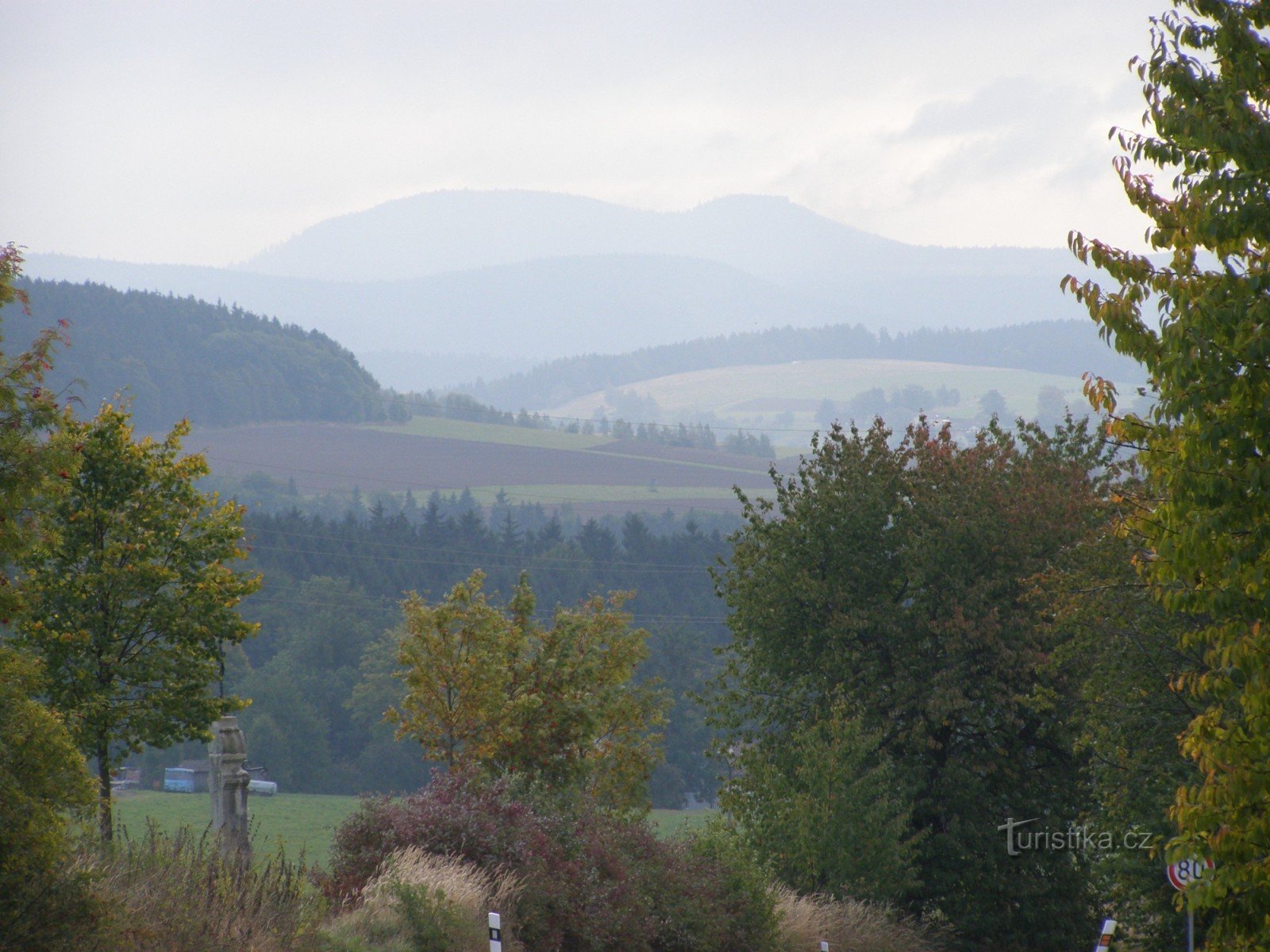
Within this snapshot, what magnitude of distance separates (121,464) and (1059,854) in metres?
19.9

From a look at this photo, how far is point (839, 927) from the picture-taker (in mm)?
19797

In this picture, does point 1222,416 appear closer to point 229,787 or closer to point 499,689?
point 229,787

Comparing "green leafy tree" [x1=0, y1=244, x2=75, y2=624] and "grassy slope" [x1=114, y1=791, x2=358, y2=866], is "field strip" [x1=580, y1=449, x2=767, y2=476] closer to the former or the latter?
"grassy slope" [x1=114, y1=791, x2=358, y2=866]

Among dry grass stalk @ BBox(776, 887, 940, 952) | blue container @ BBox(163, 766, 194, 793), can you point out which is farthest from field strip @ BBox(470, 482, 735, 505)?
dry grass stalk @ BBox(776, 887, 940, 952)

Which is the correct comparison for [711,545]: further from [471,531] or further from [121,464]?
[121,464]

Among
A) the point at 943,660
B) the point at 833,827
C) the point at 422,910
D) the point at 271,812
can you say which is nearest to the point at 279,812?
the point at 271,812

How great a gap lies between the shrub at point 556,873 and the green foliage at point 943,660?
883cm

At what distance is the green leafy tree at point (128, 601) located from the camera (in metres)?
17.9

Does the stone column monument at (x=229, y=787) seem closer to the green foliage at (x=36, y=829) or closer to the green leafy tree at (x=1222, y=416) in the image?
the green foliage at (x=36, y=829)

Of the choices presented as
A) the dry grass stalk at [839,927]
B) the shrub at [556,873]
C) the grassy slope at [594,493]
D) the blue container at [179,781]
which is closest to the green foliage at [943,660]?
the dry grass stalk at [839,927]

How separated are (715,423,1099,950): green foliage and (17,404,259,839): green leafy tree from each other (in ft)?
37.9

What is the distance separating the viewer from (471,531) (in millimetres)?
134375

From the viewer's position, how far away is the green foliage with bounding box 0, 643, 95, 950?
958cm

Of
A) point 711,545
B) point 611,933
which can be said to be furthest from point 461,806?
point 711,545
